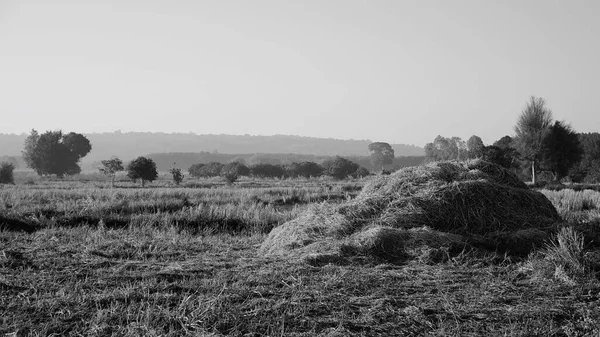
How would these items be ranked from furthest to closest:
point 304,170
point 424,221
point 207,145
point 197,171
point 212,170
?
point 207,145 → point 304,170 → point 197,171 → point 212,170 → point 424,221

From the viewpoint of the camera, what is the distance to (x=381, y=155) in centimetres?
7269

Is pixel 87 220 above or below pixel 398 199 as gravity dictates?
below

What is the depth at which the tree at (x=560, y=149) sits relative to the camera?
2969 centimetres

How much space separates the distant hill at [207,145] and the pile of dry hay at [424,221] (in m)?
120

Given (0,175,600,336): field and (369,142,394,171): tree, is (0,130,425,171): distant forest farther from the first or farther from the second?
(0,175,600,336): field

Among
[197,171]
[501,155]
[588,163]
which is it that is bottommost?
[197,171]

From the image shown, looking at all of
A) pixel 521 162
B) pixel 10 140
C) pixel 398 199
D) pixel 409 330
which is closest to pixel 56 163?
pixel 521 162

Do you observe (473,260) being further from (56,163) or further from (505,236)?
(56,163)

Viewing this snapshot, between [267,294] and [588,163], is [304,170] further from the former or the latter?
[267,294]

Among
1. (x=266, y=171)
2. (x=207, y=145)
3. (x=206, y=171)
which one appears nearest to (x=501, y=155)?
(x=266, y=171)

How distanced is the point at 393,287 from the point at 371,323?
102cm

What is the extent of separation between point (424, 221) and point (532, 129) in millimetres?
26126

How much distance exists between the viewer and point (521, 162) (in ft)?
99.9

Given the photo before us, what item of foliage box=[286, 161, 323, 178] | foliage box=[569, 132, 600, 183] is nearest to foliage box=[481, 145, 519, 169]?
foliage box=[569, 132, 600, 183]
